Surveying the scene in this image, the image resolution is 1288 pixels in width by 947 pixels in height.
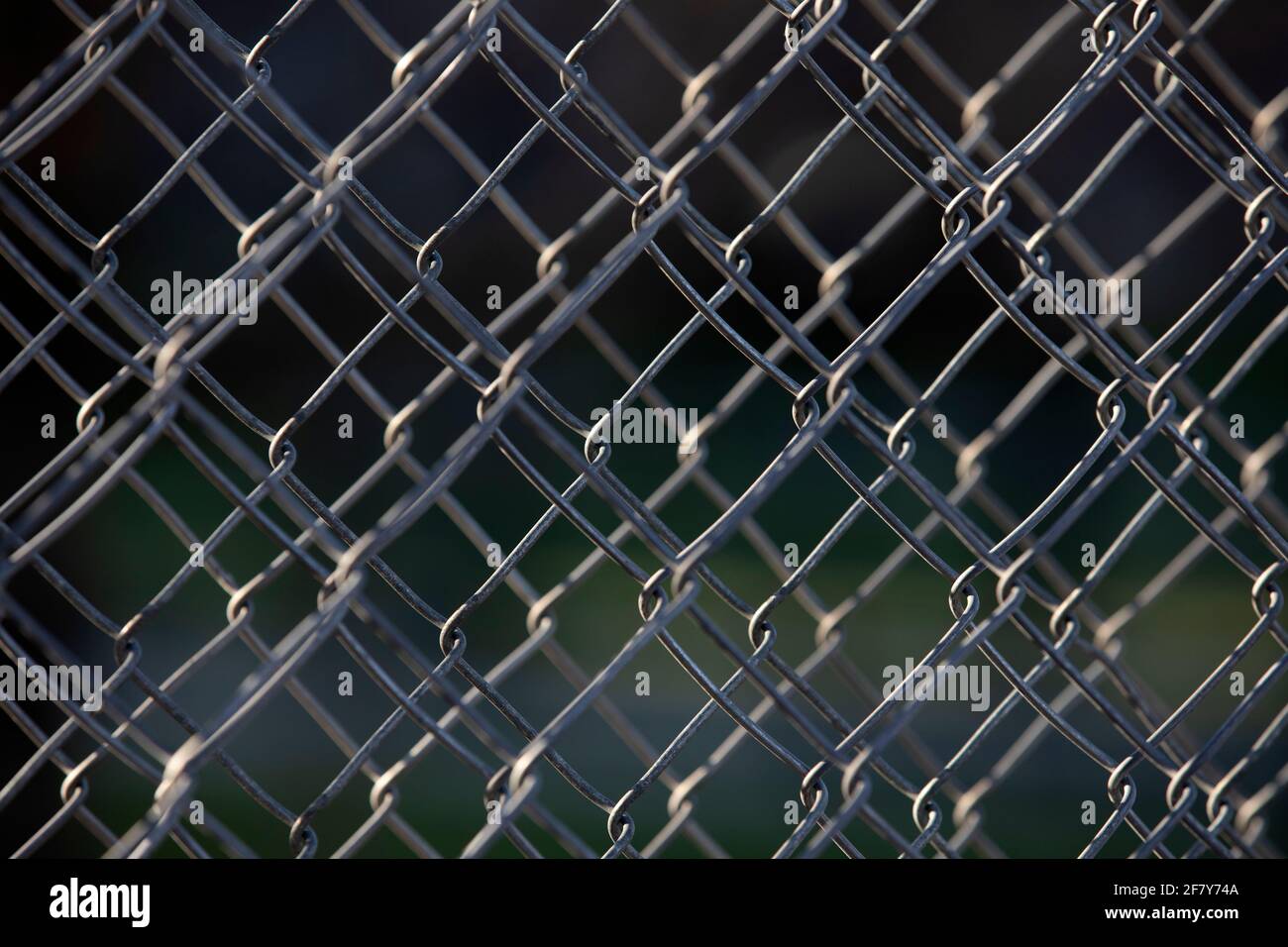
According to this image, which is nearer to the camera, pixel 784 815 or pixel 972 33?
pixel 784 815

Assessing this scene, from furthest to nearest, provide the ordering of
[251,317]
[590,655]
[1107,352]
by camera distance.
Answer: [590,655], [1107,352], [251,317]

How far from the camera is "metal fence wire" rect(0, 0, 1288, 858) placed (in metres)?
1.19

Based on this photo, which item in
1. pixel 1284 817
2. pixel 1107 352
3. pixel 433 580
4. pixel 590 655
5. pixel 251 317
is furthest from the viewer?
pixel 433 580

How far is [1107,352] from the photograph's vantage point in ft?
4.50

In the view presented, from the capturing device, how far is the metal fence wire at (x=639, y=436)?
119cm

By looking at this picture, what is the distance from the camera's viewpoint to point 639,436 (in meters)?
1.54

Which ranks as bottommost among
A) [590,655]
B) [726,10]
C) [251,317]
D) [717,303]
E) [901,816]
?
[901,816]

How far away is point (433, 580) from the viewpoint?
435cm

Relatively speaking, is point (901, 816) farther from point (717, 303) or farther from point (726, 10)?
point (726, 10)
